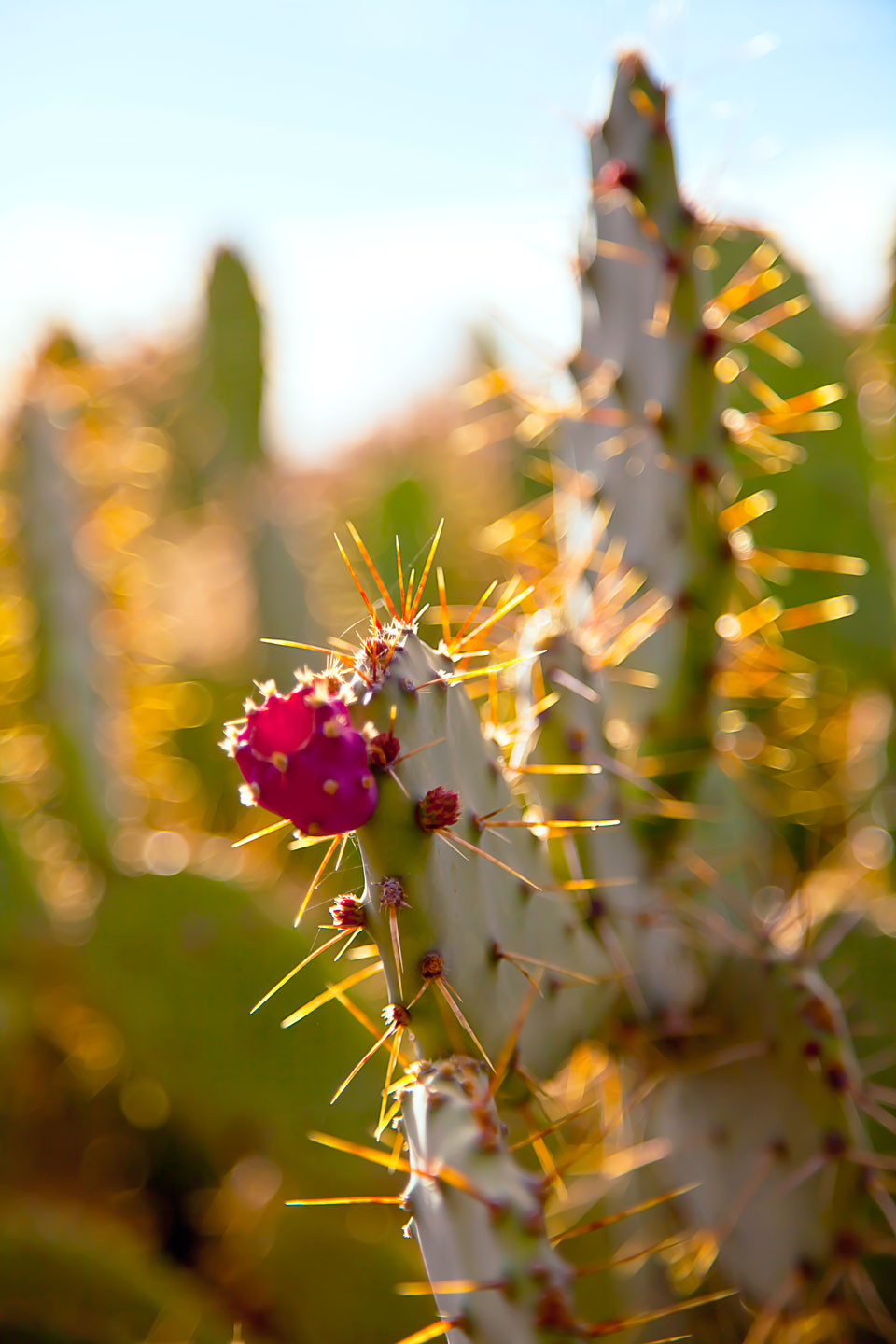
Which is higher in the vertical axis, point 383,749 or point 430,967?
point 383,749

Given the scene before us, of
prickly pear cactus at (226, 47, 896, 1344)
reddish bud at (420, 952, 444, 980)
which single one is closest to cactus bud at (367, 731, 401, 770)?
prickly pear cactus at (226, 47, 896, 1344)

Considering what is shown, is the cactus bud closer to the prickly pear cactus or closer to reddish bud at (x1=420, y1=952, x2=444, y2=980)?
the prickly pear cactus

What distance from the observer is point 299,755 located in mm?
422

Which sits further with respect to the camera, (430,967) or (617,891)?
(617,891)

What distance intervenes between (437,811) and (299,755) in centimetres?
11

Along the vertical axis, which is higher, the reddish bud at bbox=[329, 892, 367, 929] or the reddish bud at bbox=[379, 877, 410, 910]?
the reddish bud at bbox=[379, 877, 410, 910]

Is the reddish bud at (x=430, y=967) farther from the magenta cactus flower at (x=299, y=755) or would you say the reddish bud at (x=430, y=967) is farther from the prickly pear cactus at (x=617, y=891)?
the magenta cactus flower at (x=299, y=755)

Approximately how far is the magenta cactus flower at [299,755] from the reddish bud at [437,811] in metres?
0.07

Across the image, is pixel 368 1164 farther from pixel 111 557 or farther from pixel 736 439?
pixel 111 557

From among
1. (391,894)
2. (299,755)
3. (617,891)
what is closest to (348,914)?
(391,894)

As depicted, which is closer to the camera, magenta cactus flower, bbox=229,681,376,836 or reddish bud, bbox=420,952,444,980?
magenta cactus flower, bbox=229,681,376,836

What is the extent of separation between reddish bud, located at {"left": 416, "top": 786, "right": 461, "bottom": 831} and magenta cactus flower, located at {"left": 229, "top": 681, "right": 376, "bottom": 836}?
0.23ft

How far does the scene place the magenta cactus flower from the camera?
0.42 meters

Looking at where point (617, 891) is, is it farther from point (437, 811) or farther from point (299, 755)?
point (299, 755)
